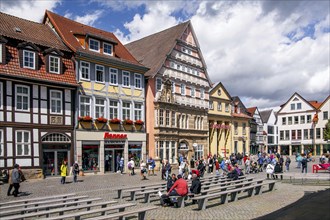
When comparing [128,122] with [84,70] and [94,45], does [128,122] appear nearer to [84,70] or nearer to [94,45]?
[84,70]

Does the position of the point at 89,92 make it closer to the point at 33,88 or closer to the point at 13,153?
the point at 33,88

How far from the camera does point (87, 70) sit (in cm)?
3109

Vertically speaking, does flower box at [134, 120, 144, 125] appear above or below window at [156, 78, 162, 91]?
below

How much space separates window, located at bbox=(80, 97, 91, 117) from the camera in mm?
30441

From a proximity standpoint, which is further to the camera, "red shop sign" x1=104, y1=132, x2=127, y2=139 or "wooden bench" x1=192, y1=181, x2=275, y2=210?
"red shop sign" x1=104, y1=132, x2=127, y2=139

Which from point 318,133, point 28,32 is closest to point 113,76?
point 28,32

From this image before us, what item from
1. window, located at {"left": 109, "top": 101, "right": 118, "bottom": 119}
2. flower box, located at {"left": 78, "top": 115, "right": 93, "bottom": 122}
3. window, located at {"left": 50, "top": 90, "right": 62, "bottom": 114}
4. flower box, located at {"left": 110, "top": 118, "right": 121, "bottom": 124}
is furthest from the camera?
window, located at {"left": 109, "top": 101, "right": 118, "bottom": 119}

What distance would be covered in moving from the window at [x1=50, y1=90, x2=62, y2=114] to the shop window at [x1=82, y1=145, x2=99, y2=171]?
3.89m

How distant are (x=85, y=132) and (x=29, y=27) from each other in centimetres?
951

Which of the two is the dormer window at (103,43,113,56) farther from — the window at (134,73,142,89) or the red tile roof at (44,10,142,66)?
the window at (134,73,142,89)

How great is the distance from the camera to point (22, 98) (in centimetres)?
2642

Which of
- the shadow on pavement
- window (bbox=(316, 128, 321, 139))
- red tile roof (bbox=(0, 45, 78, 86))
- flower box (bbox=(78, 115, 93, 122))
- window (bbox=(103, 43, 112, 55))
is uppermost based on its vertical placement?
window (bbox=(103, 43, 112, 55))

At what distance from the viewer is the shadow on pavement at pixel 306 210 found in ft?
36.8

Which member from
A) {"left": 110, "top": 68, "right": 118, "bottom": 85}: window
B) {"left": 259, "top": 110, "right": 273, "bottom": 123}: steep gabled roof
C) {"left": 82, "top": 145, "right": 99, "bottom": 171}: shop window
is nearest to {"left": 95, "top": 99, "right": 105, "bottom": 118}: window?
{"left": 110, "top": 68, "right": 118, "bottom": 85}: window
